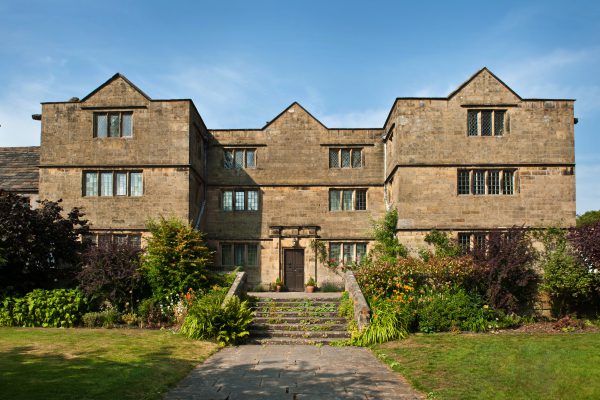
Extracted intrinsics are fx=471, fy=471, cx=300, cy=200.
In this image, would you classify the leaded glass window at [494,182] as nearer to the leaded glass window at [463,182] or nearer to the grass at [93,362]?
the leaded glass window at [463,182]

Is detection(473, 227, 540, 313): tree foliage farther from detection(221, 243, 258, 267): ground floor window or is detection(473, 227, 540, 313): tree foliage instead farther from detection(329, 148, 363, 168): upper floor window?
detection(221, 243, 258, 267): ground floor window

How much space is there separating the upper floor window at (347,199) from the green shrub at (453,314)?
8.16 meters

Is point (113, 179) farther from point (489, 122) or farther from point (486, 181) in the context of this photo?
point (489, 122)

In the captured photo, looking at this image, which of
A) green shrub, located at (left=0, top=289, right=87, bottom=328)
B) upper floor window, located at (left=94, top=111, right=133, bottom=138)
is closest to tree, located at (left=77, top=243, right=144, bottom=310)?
green shrub, located at (left=0, top=289, right=87, bottom=328)

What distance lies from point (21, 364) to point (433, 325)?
34.5 ft

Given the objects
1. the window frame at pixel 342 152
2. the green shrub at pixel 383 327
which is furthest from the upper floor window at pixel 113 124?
the green shrub at pixel 383 327

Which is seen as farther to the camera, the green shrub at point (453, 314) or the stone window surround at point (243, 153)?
the stone window surround at point (243, 153)

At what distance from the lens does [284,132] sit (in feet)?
75.3

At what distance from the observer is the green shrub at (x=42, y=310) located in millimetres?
14672

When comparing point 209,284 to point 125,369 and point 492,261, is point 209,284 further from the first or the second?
point 492,261

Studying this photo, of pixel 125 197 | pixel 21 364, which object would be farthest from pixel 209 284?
pixel 21 364

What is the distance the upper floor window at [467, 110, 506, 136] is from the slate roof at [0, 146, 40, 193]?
63.0ft

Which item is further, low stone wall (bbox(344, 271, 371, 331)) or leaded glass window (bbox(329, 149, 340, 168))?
leaded glass window (bbox(329, 149, 340, 168))

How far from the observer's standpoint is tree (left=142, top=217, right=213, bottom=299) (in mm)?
15766
